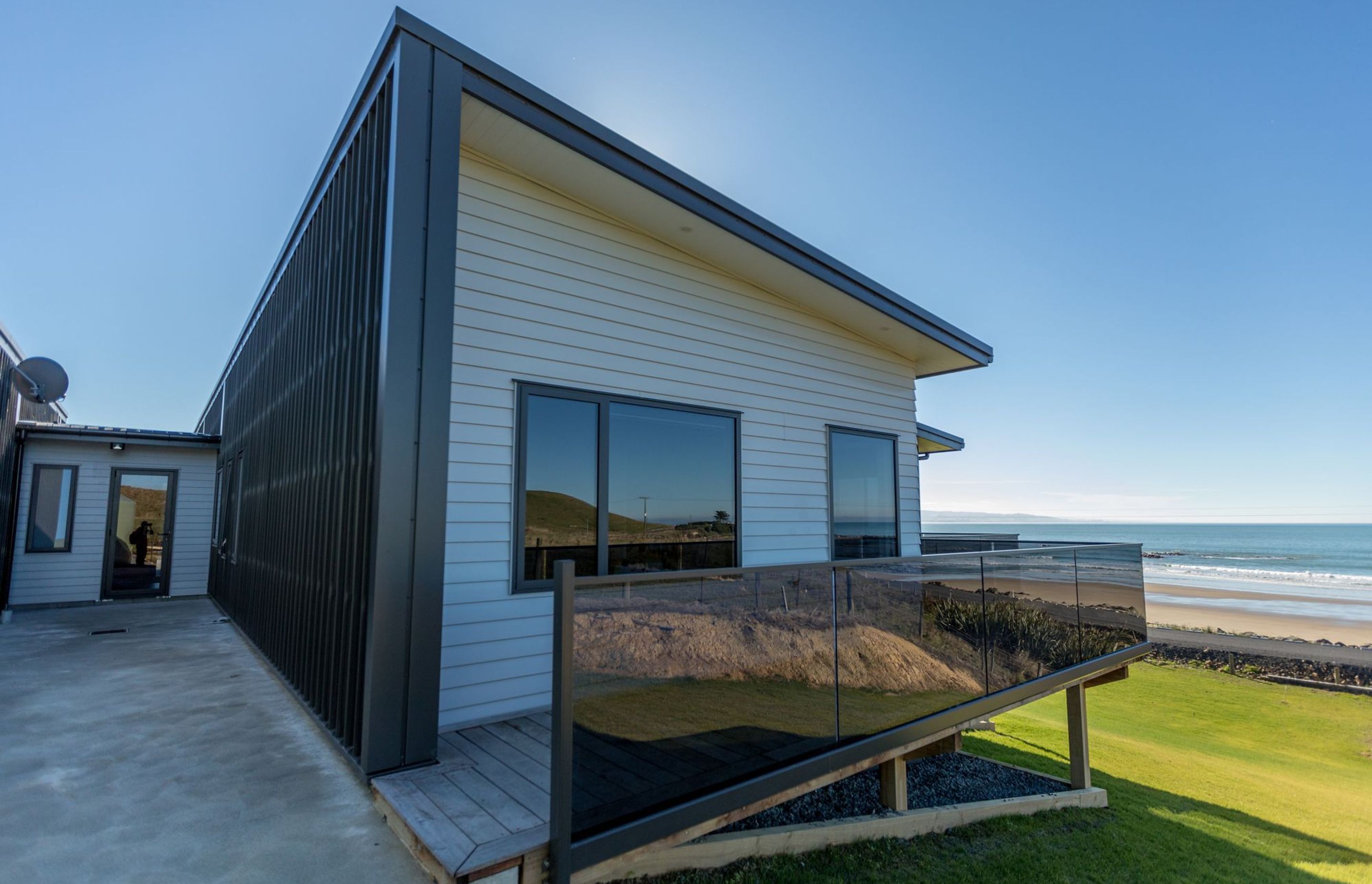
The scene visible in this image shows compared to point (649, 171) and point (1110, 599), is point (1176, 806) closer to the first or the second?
point (1110, 599)

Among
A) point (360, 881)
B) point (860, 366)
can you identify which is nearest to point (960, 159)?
point (860, 366)

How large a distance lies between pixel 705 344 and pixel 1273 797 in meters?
9.44

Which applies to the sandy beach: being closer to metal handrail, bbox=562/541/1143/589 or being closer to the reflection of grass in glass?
metal handrail, bbox=562/541/1143/589

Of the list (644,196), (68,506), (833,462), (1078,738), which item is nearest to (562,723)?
(644,196)

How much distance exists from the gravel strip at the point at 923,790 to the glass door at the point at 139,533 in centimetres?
1073

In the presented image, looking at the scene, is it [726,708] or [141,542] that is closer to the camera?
[726,708]

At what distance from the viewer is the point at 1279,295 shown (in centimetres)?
2591

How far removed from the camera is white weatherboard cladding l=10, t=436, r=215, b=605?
9.26 meters

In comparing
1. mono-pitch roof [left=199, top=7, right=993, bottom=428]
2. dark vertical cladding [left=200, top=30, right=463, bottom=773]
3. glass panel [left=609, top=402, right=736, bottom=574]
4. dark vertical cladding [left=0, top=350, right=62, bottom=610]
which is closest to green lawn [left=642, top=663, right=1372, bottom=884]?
dark vertical cladding [left=200, top=30, right=463, bottom=773]

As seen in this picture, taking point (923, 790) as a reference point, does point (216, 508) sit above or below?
above

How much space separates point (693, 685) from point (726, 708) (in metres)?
0.27

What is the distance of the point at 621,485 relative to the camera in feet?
15.3

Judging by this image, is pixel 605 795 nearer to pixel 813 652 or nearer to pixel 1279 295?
pixel 813 652

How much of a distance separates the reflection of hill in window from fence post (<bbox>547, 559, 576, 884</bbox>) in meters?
1.96
